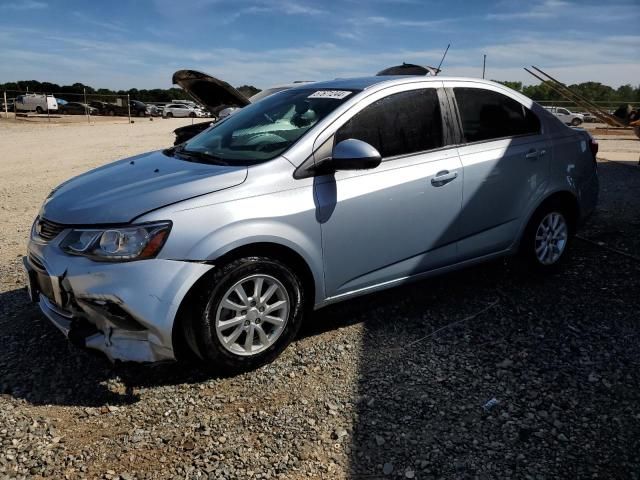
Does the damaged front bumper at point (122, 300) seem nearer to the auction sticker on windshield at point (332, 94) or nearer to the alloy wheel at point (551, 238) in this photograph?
the auction sticker on windshield at point (332, 94)

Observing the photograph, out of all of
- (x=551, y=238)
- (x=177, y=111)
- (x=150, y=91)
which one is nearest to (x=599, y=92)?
(x=177, y=111)

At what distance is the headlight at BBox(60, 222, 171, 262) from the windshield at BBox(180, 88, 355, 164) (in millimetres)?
771

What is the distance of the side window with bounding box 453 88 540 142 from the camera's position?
405cm

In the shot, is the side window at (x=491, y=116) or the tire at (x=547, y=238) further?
the tire at (x=547, y=238)

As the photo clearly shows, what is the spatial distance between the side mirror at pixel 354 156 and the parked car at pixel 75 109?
150 ft

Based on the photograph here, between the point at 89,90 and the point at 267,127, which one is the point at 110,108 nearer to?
the point at 89,90

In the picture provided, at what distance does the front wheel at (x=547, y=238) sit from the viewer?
4.43m

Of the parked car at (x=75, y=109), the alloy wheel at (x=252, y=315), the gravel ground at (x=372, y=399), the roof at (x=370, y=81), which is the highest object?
the parked car at (x=75, y=109)

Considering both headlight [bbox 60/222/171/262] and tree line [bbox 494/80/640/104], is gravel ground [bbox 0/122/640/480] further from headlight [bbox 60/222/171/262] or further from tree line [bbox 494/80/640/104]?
tree line [bbox 494/80/640/104]

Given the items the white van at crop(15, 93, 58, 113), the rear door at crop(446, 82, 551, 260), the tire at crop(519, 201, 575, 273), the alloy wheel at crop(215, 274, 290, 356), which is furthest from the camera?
the white van at crop(15, 93, 58, 113)

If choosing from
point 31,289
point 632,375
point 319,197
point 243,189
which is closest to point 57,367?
point 31,289

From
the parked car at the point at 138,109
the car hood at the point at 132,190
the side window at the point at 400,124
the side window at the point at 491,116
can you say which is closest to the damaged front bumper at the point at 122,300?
the car hood at the point at 132,190

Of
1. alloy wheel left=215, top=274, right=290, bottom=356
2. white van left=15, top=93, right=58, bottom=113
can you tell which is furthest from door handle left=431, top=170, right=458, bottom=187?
white van left=15, top=93, right=58, bottom=113

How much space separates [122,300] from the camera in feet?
9.12
